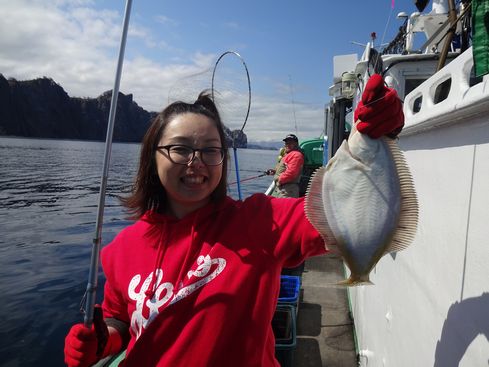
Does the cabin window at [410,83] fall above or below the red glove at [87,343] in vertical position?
above

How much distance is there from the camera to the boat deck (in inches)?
186

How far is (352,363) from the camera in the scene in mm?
4598

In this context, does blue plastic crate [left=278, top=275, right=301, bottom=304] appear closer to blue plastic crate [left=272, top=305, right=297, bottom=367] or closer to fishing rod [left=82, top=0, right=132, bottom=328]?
blue plastic crate [left=272, top=305, right=297, bottom=367]

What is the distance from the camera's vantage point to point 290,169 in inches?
352

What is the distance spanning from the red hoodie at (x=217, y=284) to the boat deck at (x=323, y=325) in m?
3.34

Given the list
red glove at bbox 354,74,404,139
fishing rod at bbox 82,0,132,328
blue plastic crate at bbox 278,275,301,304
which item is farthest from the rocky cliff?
red glove at bbox 354,74,404,139

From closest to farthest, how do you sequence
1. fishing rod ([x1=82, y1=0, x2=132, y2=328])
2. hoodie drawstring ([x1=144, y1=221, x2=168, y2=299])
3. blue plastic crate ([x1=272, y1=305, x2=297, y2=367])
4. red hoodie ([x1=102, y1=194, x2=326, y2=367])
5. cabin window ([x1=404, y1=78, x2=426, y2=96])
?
red hoodie ([x1=102, y1=194, x2=326, y2=367]), hoodie drawstring ([x1=144, y1=221, x2=168, y2=299]), fishing rod ([x1=82, y1=0, x2=132, y2=328]), blue plastic crate ([x1=272, y1=305, x2=297, y2=367]), cabin window ([x1=404, y1=78, x2=426, y2=96])

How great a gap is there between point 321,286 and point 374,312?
135 inches

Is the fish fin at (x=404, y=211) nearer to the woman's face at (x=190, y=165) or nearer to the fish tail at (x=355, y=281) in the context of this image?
the fish tail at (x=355, y=281)

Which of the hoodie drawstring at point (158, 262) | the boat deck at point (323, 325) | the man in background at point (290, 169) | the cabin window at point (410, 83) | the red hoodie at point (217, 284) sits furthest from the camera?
the man in background at point (290, 169)

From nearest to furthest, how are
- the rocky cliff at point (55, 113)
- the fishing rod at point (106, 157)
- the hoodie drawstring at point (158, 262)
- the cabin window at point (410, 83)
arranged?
the hoodie drawstring at point (158, 262), the fishing rod at point (106, 157), the cabin window at point (410, 83), the rocky cliff at point (55, 113)

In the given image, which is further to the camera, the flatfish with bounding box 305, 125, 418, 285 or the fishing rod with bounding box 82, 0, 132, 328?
the fishing rod with bounding box 82, 0, 132, 328

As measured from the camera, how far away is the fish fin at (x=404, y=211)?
147 centimetres

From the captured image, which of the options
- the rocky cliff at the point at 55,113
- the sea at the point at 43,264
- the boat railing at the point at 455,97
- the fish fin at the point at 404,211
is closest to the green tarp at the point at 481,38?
the boat railing at the point at 455,97
